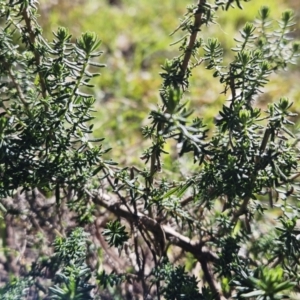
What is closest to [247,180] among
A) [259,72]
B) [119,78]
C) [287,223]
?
[287,223]

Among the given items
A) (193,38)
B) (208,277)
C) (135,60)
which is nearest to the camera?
(193,38)

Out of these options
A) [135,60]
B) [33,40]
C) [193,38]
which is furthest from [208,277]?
[135,60]

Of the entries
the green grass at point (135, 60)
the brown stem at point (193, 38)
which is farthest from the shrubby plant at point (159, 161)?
the green grass at point (135, 60)

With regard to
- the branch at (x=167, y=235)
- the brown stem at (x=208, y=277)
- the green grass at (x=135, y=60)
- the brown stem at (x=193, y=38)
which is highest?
the green grass at (x=135, y=60)

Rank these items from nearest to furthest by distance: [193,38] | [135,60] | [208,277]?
1. [193,38]
2. [208,277]
3. [135,60]

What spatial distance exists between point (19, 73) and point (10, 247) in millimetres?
609

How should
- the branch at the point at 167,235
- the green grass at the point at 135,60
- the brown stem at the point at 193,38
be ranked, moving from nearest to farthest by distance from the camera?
the brown stem at the point at 193,38 < the branch at the point at 167,235 < the green grass at the point at 135,60

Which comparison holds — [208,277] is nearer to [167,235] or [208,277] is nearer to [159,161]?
[167,235]

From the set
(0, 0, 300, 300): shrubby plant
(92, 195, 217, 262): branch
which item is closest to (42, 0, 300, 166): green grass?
(92, 195, 217, 262): branch

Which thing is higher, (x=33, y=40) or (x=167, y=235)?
(x=33, y=40)

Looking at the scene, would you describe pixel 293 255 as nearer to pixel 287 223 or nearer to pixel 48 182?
pixel 287 223

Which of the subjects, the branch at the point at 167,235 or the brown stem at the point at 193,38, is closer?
the brown stem at the point at 193,38

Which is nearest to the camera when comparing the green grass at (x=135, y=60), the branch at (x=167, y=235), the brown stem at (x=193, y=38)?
the brown stem at (x=193, y=38)

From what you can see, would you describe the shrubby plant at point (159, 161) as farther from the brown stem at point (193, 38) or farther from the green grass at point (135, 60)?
the green grass at point (135, 60)
